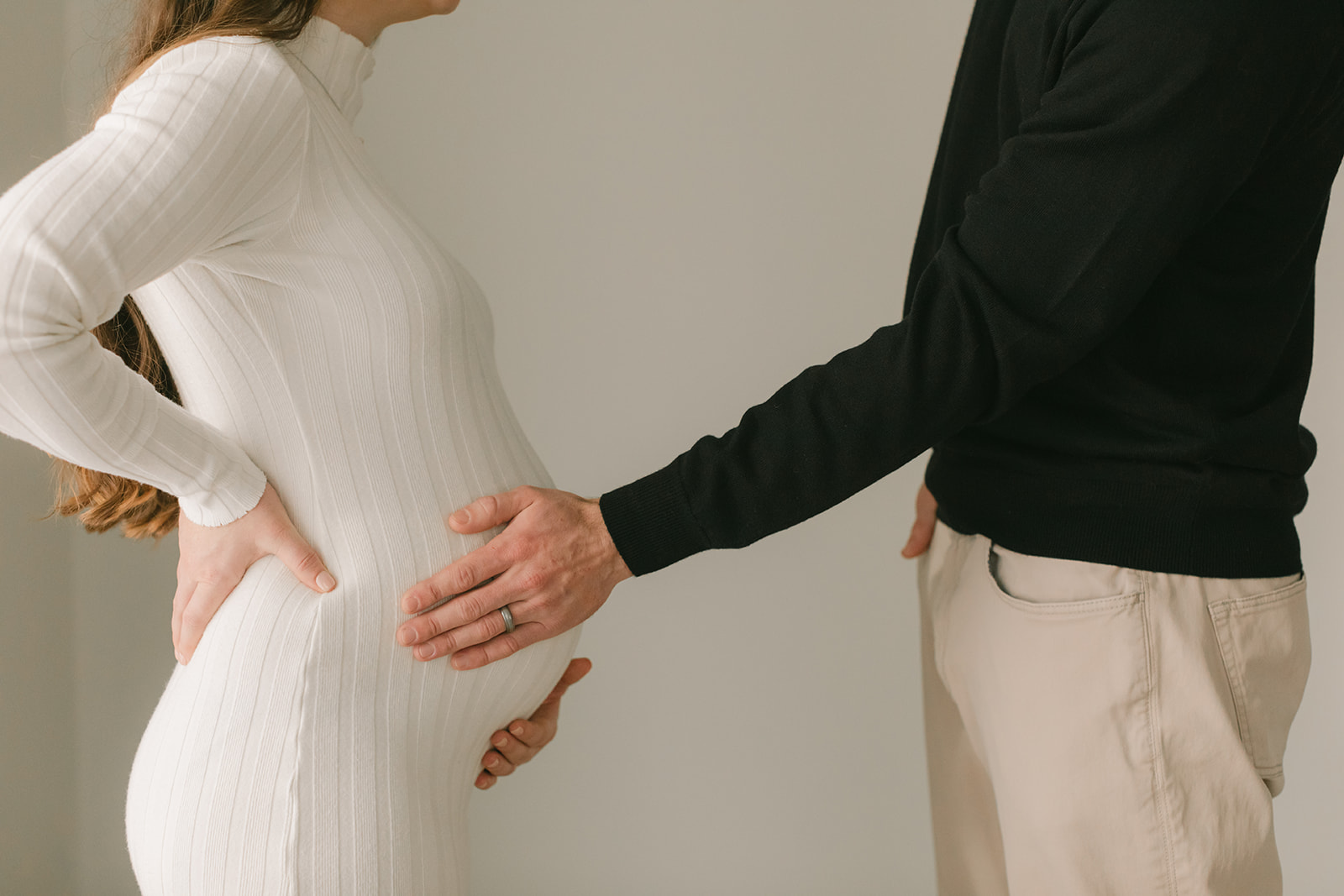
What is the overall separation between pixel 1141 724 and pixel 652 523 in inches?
18.9

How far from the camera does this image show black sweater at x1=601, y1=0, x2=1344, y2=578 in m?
0.77

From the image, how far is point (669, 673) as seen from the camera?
6.50 ft

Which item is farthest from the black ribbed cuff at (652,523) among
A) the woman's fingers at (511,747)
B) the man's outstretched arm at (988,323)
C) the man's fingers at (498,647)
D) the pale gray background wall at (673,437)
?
the pale gray background wall at (673,437)

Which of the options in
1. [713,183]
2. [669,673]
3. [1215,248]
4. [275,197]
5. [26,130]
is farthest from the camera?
[669,673]

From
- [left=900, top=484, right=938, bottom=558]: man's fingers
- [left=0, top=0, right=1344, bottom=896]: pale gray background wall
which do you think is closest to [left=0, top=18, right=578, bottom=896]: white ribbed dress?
[left=900, top=484, right=938, bottom=558]: man's fingers

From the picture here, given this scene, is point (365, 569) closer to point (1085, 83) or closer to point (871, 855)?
point (1085, 83)

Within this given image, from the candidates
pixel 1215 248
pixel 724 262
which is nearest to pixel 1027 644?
pixel 1215 248

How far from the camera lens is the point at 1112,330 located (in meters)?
0.84

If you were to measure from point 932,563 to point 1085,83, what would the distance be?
22.5 inches

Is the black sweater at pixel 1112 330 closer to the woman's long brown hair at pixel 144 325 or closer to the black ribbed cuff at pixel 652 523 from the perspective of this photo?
the black ribbed cuff at pixel 652 523

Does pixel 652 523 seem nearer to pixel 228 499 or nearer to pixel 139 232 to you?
pixel 228 499

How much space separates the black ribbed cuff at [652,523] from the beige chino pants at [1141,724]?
0.34 meters

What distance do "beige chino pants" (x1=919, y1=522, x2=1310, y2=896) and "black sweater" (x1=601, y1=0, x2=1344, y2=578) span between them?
1.5 inches

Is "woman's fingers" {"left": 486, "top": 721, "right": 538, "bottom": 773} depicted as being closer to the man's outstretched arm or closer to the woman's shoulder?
the man's outstretched arm
